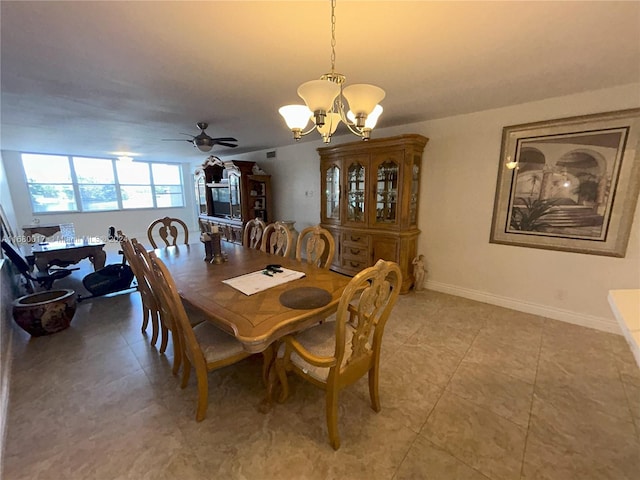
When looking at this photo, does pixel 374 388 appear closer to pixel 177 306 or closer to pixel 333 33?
pixel 177 306

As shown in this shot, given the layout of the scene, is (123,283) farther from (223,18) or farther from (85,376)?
(223,18)

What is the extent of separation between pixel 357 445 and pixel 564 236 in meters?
2.81

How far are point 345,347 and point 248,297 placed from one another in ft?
2.17

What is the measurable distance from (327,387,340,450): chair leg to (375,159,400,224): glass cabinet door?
2.46 m

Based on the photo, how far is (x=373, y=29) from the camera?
143 centimetres

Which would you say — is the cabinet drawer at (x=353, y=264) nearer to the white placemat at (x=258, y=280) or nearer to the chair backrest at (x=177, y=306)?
the white placemat at (x=258, y=280)

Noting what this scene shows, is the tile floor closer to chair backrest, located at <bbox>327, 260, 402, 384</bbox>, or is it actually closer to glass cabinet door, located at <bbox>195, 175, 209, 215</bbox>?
chair backrest, located at <bbox>327, 260, 402, 384</bbox>

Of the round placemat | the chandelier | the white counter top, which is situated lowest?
the round placemat

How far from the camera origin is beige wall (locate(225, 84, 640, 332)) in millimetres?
2441

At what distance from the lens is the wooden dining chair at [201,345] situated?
1446 mm

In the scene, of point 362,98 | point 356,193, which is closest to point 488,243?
point 356,193

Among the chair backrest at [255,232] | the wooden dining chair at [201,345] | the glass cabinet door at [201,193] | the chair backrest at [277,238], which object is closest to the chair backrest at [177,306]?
the wooden dining chair at [201,345]

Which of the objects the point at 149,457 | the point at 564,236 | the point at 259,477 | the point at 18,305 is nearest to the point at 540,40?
the point at 564,236

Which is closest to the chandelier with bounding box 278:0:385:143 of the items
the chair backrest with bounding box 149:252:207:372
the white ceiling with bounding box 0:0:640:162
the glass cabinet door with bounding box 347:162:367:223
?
the white ceiling with bounding box 0:0:640:162
